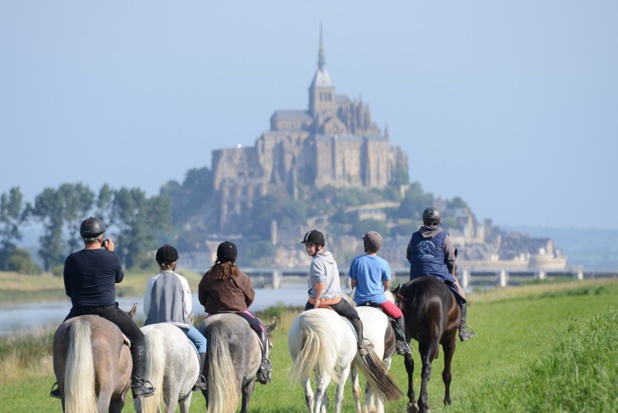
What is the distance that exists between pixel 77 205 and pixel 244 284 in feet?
427

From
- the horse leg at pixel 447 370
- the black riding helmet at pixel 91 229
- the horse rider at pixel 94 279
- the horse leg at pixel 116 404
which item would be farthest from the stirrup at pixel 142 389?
the horse leg at pixel 447 370

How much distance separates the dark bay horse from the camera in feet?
36.9

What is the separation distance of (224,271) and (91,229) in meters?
1.89

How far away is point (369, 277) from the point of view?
12773 millimetres

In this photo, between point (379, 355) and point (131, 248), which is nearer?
point (379, 355)

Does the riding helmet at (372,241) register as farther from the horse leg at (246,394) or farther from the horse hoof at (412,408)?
the horse leg at (246,394)

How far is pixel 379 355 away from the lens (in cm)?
1256

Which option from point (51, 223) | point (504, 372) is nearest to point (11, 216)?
point (51, 223)

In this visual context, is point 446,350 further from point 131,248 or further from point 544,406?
point 131,248

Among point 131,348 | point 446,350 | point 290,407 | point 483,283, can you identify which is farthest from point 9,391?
point 483,283

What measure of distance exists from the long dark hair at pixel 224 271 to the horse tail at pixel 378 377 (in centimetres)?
144

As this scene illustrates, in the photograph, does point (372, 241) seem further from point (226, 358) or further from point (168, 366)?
point (168, 366)

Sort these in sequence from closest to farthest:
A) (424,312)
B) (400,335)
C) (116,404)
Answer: (116,404) → (400,335) → (424,312)

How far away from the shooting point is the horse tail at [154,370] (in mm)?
10641
